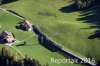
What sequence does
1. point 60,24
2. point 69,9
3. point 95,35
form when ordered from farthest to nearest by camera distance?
point 69,9, point 60,24, point 95,35

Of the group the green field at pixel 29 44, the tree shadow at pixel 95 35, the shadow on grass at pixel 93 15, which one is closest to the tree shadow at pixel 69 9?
the shadow on grass at pixel 93 15

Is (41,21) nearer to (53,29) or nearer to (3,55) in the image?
(53,29)

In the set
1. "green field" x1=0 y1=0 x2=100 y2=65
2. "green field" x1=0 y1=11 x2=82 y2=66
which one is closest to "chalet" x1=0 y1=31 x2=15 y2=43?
"green field" x1=0 y1=11 x2=82 y2=66

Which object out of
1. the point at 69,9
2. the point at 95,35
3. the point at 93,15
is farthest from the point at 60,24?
the point at 95,35

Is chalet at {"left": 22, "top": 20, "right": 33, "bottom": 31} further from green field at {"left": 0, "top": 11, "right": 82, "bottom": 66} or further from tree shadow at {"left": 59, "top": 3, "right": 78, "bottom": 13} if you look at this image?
tree shadow at {"left": 59, "top": 3, "right": 78, "bottom": 13}

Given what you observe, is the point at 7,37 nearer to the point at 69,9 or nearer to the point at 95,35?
the point at 95,35

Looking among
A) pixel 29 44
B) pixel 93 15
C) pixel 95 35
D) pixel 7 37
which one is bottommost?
pixel 29 44

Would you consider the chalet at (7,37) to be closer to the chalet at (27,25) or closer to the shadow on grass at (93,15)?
the chalet at (27,25)
